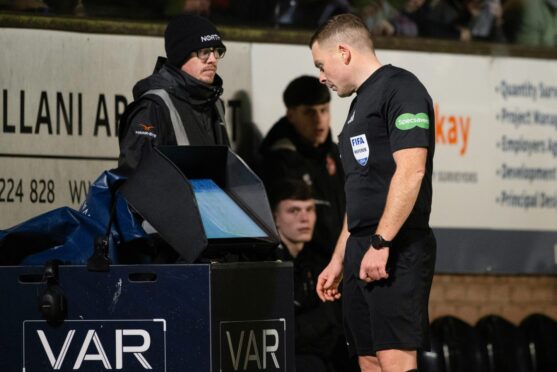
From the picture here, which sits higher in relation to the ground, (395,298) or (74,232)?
(74,232)

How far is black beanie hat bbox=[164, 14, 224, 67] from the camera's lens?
19.1 ft

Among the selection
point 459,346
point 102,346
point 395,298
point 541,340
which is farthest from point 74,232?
point 541,340

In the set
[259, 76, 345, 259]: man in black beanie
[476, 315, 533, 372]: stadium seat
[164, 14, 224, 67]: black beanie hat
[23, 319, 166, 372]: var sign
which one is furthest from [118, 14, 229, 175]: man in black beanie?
[476, 315, 533, 372]: stadium seat

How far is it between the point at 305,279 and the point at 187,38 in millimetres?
1624

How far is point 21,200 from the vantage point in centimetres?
652

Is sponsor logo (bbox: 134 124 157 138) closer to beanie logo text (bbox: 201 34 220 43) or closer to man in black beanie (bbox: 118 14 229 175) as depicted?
man in black beanie (bbox: 118 14 229 175)

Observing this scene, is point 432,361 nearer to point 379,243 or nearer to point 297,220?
point 297,220

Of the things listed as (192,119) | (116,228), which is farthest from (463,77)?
(116,228)

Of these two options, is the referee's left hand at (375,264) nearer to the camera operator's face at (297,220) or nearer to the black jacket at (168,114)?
the black jacket at (168,114)

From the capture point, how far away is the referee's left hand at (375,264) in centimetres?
452

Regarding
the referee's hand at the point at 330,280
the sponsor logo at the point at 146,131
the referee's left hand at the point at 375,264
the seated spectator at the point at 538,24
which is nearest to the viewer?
the referee's left hand at the point at 375,264

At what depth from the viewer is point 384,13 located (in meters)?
7.85

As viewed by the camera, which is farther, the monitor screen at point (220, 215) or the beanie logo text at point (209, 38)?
the beanie logo text at point (209, 38)

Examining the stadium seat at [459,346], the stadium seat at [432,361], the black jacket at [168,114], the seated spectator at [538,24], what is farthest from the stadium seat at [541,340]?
the black jacket at [168,114]
